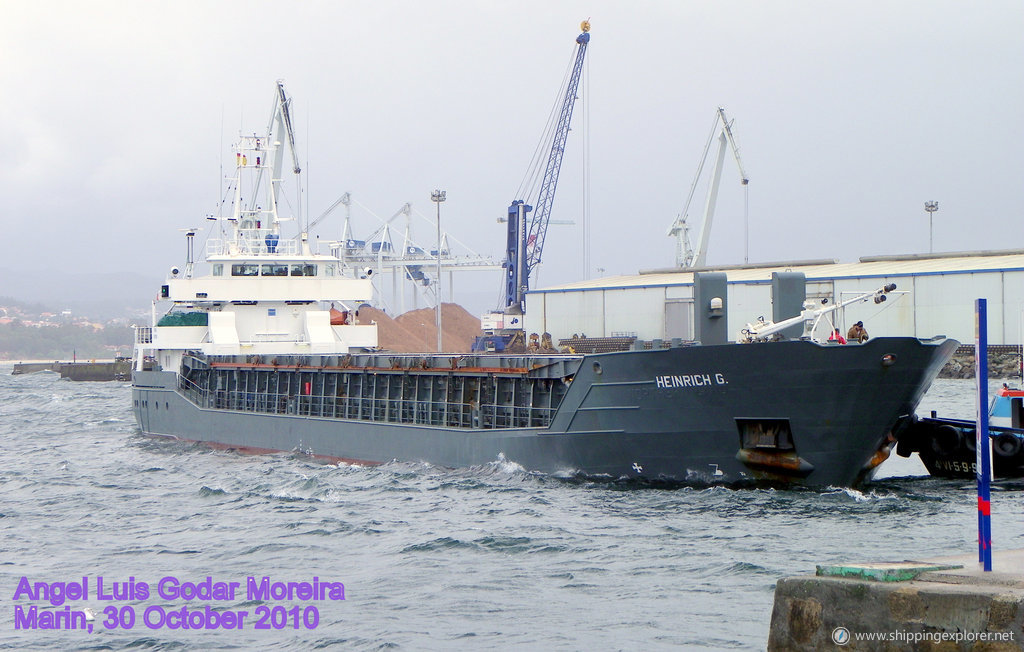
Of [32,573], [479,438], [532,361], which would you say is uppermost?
[532,361]

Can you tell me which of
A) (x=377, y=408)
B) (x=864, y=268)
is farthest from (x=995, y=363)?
(x=377, y=408)

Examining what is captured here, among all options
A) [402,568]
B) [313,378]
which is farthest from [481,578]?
[313,378]

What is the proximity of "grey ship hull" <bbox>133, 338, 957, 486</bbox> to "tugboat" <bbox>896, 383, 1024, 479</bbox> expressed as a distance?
315 centimetres

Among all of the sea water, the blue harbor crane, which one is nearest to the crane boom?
the blue harbor crane

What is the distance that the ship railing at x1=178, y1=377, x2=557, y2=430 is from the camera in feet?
76.0

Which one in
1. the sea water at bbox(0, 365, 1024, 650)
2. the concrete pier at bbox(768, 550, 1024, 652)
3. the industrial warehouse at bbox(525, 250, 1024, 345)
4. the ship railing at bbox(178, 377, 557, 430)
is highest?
the industrial warehouse at bbox(525, 250, 1024, 345)

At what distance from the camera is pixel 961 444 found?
2198 cm

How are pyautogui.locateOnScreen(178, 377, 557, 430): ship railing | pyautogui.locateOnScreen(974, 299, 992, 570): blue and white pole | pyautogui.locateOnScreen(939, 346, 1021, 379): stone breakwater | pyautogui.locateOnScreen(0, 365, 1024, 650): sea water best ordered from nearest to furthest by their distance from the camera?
pyautogui.locateOnScreen(974, 299, 992, 570): blue and white pole < pyautogui.locateOnScreen(0, 365, 1024, 650): sea water < pyautogui.locateOnScreen(178, 377, 557, 430): ship railing < pyautogui.locateOnScreen(939, 346, 1021, 379): stone breakwater

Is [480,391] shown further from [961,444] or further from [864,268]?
[864,268]

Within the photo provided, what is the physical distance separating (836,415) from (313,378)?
16.5 meters

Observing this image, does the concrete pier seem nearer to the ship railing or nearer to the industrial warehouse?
the ship railing

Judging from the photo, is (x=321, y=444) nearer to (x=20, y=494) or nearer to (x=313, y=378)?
(x=313, y=378)

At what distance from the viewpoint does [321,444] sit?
28.7 m

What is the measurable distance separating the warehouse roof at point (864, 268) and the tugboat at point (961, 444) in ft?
101
